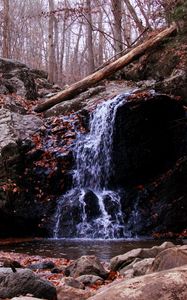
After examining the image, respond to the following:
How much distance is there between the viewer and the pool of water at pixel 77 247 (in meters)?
8.91

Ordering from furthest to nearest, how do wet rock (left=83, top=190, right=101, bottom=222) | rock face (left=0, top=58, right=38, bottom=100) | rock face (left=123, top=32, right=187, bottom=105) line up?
rock face (left=0, top=58, right=38, bottom=100) < rock face (left=123, top=32, right=187, bottom=105) < wet rock (left=83, top=190, right=101, bottom=222)

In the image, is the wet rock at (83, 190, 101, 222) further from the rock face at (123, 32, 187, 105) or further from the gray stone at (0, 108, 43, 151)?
the rock face at (123, 32, 187, 105)

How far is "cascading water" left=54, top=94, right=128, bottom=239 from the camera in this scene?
1173 cm

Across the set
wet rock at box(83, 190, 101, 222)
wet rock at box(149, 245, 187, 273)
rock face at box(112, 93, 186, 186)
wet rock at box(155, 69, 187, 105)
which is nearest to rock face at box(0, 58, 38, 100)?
rock face at box(112, 93, 186, 186)

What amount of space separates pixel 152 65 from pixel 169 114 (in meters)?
3.75

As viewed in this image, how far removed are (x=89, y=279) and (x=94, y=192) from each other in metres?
6.57

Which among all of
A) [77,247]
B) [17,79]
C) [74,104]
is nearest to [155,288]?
[77,247]

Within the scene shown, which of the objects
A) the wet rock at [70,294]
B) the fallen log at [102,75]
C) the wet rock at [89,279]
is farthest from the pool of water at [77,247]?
the fallen log at [102,75]

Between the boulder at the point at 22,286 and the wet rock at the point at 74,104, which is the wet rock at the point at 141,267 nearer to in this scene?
the boulder at the point at 22,286

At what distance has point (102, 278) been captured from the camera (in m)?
6.27

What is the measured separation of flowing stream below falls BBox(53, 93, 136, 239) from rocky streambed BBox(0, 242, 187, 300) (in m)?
2.89

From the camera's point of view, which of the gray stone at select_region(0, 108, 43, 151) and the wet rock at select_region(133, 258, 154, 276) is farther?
the gray stone at select_region(0, 108, 43, 151)

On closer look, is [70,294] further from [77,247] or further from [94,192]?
[94,192]

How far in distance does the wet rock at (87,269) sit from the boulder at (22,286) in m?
1.82
